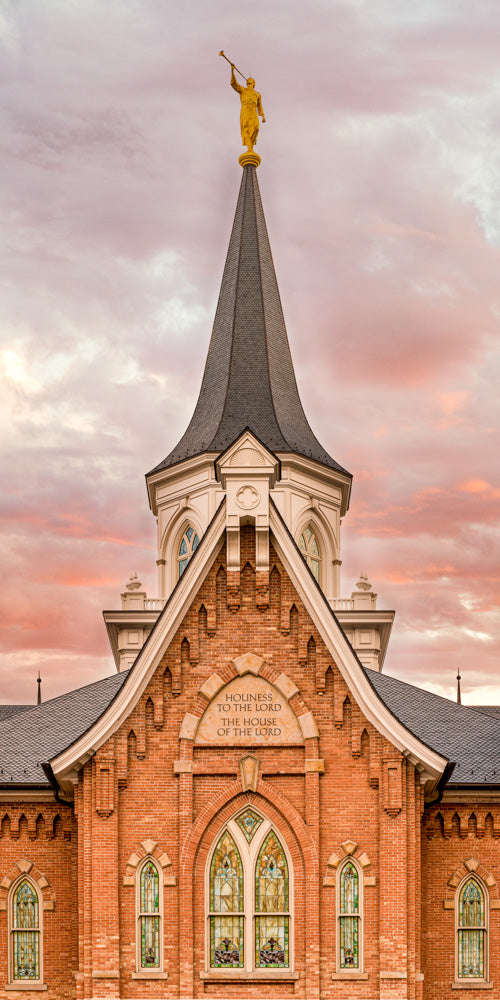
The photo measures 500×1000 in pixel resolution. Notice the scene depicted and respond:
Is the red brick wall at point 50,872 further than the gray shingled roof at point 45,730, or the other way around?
the gray shingled roof at point 45,730

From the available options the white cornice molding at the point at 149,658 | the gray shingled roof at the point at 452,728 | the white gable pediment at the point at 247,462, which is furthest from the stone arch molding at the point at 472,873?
the white gable pediment at the point at 247,462

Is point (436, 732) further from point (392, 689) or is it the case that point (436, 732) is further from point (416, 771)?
point (416, 771)

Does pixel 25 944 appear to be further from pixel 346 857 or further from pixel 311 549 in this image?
pixel 311 549

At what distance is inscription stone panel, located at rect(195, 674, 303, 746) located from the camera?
3148cm

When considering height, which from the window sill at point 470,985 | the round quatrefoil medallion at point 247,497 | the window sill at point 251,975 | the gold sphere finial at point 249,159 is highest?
the gold sphere finial at point 249,159

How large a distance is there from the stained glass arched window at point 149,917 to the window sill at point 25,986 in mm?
3722

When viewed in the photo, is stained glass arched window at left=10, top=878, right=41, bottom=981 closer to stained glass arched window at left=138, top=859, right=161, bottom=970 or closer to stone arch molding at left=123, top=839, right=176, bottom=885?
stained glass arched window at left=138, top=859, right=161, bottom=970

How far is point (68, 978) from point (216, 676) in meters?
7.62

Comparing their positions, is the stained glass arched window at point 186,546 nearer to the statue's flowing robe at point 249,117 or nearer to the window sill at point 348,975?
the statue's flowing robe at point 249,117

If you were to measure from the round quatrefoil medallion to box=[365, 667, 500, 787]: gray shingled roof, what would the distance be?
18.8ft

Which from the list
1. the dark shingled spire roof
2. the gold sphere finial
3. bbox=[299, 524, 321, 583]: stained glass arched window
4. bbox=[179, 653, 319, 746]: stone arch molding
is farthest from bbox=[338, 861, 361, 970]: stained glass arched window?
the gold sphere finial

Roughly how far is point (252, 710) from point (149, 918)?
14.9ft

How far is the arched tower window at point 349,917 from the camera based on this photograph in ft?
100

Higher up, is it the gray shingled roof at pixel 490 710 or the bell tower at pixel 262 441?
the bell tower at pixel 262 441
